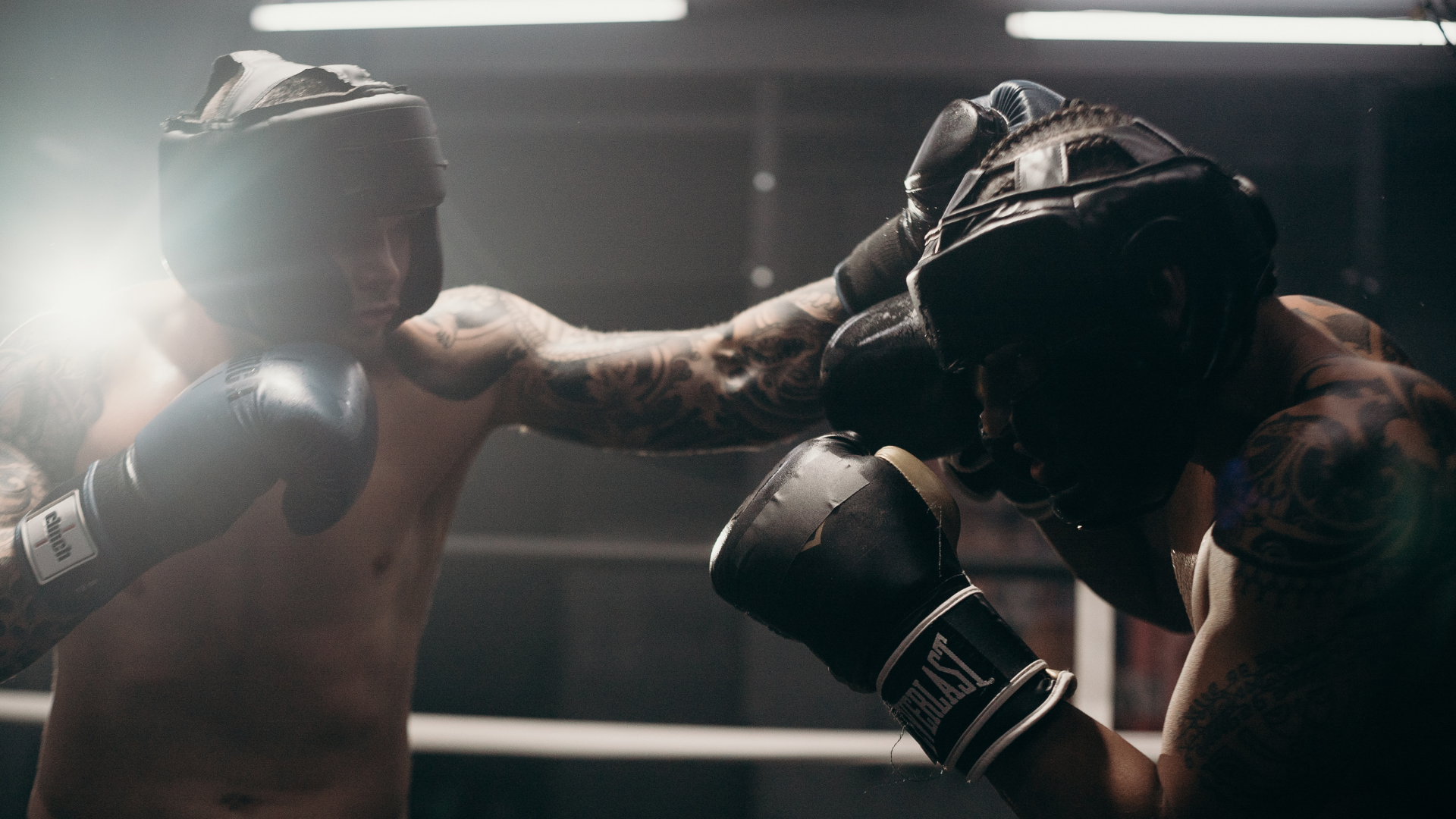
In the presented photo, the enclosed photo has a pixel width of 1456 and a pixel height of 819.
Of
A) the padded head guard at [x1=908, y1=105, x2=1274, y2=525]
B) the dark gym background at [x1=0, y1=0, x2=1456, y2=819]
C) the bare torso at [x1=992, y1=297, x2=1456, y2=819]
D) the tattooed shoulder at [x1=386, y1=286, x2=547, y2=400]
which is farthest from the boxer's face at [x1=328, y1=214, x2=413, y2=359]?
the bare torso at [x1=992, y1=297, x2=1456, y2=819]

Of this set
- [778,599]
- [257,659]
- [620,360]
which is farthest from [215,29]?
[778,599]

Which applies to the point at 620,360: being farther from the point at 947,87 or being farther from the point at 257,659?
the point at 947,87

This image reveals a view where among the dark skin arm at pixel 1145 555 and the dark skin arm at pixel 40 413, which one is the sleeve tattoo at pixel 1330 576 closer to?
the dark skin arm at pixel 1145 555

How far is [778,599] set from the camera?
0.90 metres

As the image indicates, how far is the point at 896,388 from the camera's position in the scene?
3.46ft

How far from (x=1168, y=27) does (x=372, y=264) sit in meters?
2.09

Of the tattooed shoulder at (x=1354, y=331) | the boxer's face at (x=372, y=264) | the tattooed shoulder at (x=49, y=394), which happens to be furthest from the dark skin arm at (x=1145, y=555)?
the tattooed shoulder at (x=49, y=394)

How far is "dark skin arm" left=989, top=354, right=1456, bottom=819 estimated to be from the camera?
2.17ft

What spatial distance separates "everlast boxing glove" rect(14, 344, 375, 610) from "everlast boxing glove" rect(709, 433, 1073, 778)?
1.65 feet

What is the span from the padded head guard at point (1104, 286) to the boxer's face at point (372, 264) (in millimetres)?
773

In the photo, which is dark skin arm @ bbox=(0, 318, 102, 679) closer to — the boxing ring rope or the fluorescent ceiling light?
the fluorescent ceiling light

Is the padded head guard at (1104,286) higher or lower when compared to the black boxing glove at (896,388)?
higher

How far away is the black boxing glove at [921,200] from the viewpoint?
1.02 meters

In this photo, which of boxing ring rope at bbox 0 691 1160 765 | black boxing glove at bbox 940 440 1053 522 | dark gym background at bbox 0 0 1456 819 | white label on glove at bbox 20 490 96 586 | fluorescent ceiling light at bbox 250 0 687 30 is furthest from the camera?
→ boxing ring rope at bbox 0 691 1160 765
